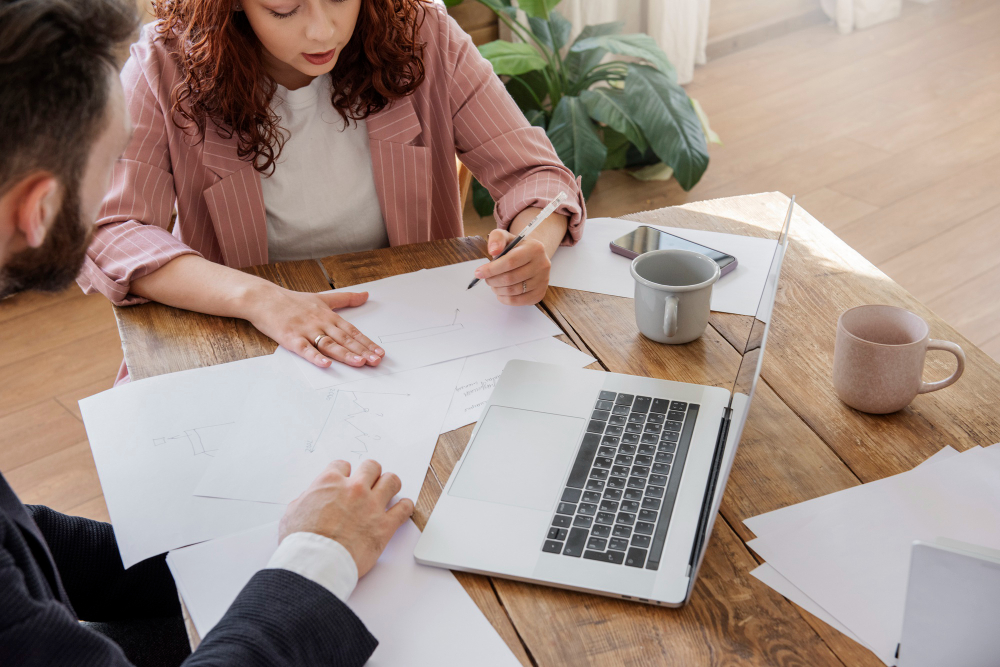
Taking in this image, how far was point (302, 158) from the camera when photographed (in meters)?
1.42

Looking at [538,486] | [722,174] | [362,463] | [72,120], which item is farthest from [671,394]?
[722,174]

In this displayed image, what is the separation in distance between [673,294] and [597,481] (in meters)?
0.29

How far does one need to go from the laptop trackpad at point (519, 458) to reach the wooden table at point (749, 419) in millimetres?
31

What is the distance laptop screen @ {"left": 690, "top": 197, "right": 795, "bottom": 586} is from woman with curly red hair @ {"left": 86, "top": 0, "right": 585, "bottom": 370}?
15.7 inches

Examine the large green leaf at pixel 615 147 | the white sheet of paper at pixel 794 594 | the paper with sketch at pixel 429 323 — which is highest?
the white sheet of paper at pixel 794 594

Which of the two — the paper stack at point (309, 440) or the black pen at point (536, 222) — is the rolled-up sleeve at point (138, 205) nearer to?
the paper stack at point (309, 440)

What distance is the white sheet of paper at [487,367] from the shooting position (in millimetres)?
958

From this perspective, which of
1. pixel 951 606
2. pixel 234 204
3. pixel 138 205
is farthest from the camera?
pixel 234 204

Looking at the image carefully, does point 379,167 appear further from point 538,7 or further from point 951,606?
point 538,7

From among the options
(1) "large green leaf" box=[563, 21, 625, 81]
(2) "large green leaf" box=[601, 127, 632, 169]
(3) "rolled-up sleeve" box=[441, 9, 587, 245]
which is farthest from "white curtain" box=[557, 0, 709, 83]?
(3) "rolled-up sleeve" box=[441, 9, 587, 245]

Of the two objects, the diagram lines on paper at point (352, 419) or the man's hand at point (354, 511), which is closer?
the man's hand at point (354, 511)

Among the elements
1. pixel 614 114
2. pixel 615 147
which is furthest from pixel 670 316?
pixel 615 147

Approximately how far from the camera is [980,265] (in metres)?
2.62

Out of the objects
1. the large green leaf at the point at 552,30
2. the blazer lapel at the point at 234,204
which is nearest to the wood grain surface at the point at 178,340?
the blazer lapel at the point at 234,204
